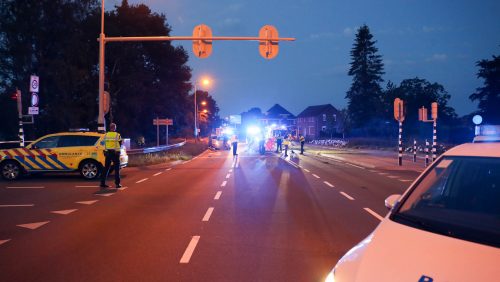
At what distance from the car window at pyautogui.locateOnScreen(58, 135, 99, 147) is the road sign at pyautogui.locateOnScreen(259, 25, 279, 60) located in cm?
767

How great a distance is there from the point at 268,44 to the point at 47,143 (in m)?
9.75

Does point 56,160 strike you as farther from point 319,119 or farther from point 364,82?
point 319,119

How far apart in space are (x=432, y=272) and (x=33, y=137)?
127ft

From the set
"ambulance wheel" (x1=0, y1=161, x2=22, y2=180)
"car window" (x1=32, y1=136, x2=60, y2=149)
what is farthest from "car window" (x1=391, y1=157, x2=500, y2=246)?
"ambulance wheel" (x1=0, y1=161, x2=22, y2=180)

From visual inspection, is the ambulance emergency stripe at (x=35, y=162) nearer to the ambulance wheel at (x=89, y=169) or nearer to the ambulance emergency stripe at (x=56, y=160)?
the ambulance emergency stripe at (x=56, y=160)

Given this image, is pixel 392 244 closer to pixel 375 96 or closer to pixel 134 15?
pixel 134 15

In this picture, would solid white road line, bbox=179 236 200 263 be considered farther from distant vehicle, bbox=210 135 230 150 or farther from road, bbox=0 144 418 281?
distant vehicle, bbox=210 135 230 150

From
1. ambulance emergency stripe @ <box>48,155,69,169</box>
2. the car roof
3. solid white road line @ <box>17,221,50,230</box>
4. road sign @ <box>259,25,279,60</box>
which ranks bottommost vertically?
solid white road line @ <box>17,221,50,230</box>

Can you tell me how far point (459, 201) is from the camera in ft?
13.4

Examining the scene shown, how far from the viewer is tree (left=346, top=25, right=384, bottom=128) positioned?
83.4 metres

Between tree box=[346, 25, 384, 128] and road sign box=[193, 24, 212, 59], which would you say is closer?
road sign box=[193, 24, 212, 59]

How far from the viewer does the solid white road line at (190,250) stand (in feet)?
21.8

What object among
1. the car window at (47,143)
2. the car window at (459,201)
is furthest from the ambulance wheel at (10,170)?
the car window at (459,201)

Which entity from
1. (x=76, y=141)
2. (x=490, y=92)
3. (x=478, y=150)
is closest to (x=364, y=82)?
(x=490, y=92)
